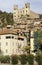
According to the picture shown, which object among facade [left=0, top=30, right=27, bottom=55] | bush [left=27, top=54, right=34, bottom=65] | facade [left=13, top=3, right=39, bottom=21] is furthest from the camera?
facade [left=13, top=3, right=39, bottom=21]

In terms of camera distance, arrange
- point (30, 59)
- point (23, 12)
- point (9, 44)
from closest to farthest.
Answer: point (30, 59) < point (9, 44) < point (23, 12)

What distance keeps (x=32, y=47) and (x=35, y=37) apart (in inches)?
53.3

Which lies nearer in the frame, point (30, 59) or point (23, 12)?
point (30, 59)

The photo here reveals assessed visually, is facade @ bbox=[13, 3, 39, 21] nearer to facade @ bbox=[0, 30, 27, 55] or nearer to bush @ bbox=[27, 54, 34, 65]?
facade @ bbox=[0, 30, 27, 55]

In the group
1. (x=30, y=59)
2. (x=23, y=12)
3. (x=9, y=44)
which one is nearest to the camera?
(x=30, y=59)

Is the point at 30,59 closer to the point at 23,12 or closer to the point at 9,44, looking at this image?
the point at 9,44

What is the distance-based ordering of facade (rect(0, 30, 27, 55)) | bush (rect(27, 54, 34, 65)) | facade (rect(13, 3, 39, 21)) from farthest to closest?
facade (rect(13, 3, 39, 21)), facade (rect(0, 30, 27, 55)), bush (rect(27, 54, 34, 65))

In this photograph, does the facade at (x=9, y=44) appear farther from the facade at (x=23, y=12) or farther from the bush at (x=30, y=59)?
the facade at (x=23, y=12)

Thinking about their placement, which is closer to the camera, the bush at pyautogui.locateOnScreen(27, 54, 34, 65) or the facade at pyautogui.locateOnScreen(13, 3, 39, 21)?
the bush at pyautogui.locateOnScreen(27, 54, 34, 65)

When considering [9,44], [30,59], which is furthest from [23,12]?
[30,59]

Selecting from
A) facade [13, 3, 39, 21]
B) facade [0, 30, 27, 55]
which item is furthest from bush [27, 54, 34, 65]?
facade [13, 3, 39, 21]

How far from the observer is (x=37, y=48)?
35.7m

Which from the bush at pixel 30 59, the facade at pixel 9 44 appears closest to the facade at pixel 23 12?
the facade at pixel 9 44

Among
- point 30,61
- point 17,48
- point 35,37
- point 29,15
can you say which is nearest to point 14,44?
point 17,48
